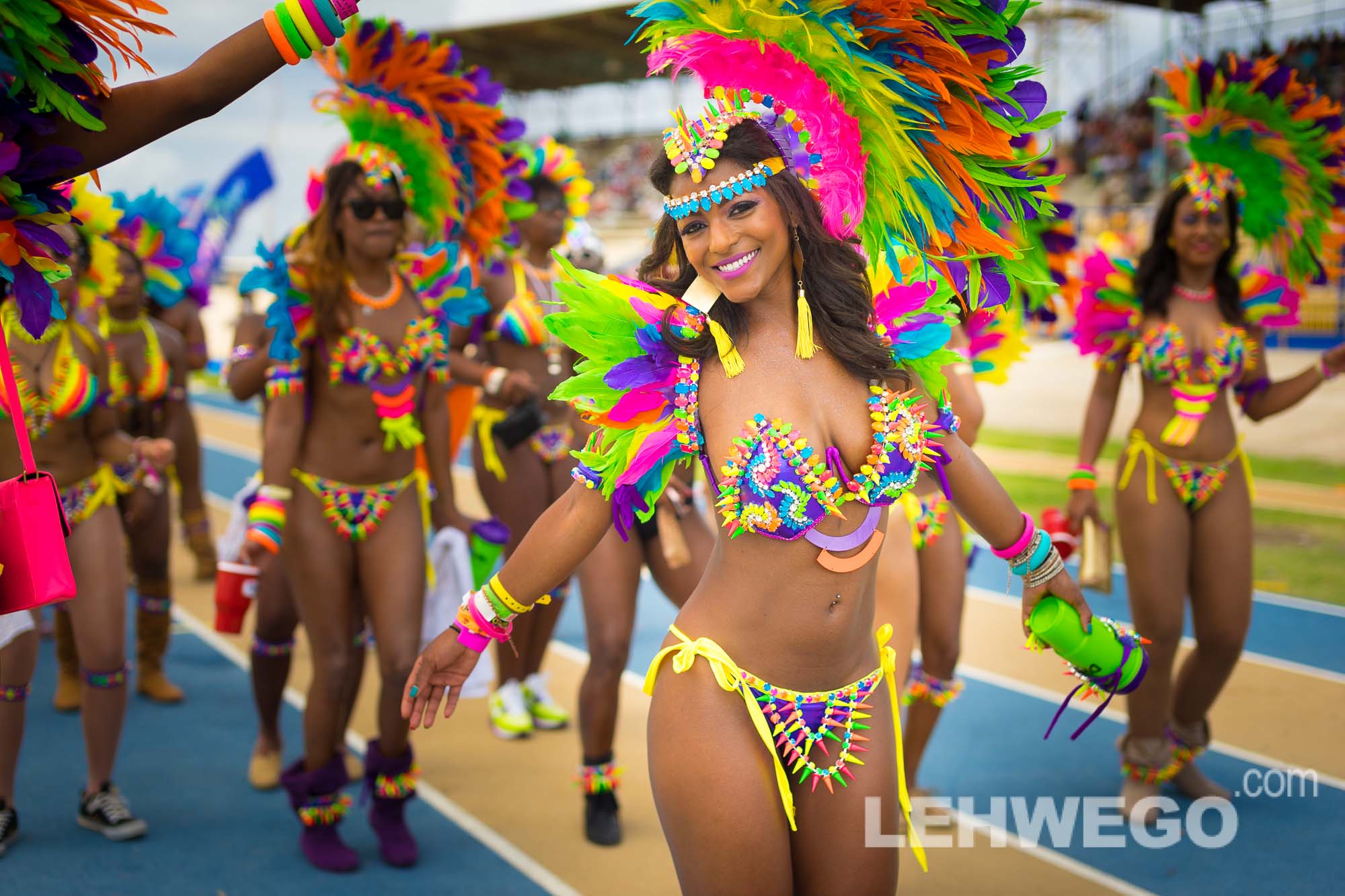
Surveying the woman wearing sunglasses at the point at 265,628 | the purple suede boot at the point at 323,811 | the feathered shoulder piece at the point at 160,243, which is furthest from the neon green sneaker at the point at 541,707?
the feathered shoulder piece at the point at 160,243

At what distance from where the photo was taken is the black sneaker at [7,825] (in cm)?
466

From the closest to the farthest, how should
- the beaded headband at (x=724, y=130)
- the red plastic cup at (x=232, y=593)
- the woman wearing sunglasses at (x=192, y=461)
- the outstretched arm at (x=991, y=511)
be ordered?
1. the beaded headband at (x=724, y=130)
2. the outstretched arm at (x=991, y=511)
3. the red plastic cup at (x=232, y=593)
4. the woman wearing sunglasses at (x=192, y=461)

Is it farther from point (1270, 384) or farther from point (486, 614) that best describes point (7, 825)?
point (1270, 384)

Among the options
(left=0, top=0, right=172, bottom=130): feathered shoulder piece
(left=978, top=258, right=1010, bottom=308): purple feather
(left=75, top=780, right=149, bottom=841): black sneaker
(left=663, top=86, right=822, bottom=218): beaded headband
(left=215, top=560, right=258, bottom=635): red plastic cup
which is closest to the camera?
(left=0, top=0, right=172, bottom=130): feathered shoulder piece

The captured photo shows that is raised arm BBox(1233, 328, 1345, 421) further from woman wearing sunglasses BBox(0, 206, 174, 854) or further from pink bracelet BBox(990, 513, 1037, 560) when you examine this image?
woman wearing sunglasses BBox(0, 206, 174, 854)

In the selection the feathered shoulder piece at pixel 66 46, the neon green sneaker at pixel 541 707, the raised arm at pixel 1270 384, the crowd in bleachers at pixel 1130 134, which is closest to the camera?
the feathered shoulder piece at pixel 66 46

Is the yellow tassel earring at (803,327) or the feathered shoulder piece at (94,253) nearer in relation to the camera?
the yellow tassel earring at (803,327)

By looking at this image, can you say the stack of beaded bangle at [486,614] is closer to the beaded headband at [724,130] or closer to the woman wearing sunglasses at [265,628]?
the beaded headband at [724,130]

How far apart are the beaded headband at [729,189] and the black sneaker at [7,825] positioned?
374 cm

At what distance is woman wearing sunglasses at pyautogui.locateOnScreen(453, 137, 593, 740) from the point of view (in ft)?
19.5

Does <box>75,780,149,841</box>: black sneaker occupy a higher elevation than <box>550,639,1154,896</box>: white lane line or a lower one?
higher

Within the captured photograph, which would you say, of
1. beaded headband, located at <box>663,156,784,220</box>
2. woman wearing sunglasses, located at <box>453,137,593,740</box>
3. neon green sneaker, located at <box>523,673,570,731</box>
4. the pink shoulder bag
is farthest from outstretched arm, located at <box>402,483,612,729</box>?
neon green sneaker, located at <box>523,673,570,731</box>

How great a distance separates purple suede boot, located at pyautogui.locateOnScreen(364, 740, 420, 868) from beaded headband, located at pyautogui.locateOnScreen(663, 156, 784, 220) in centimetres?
275

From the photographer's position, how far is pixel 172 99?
2520 mm
